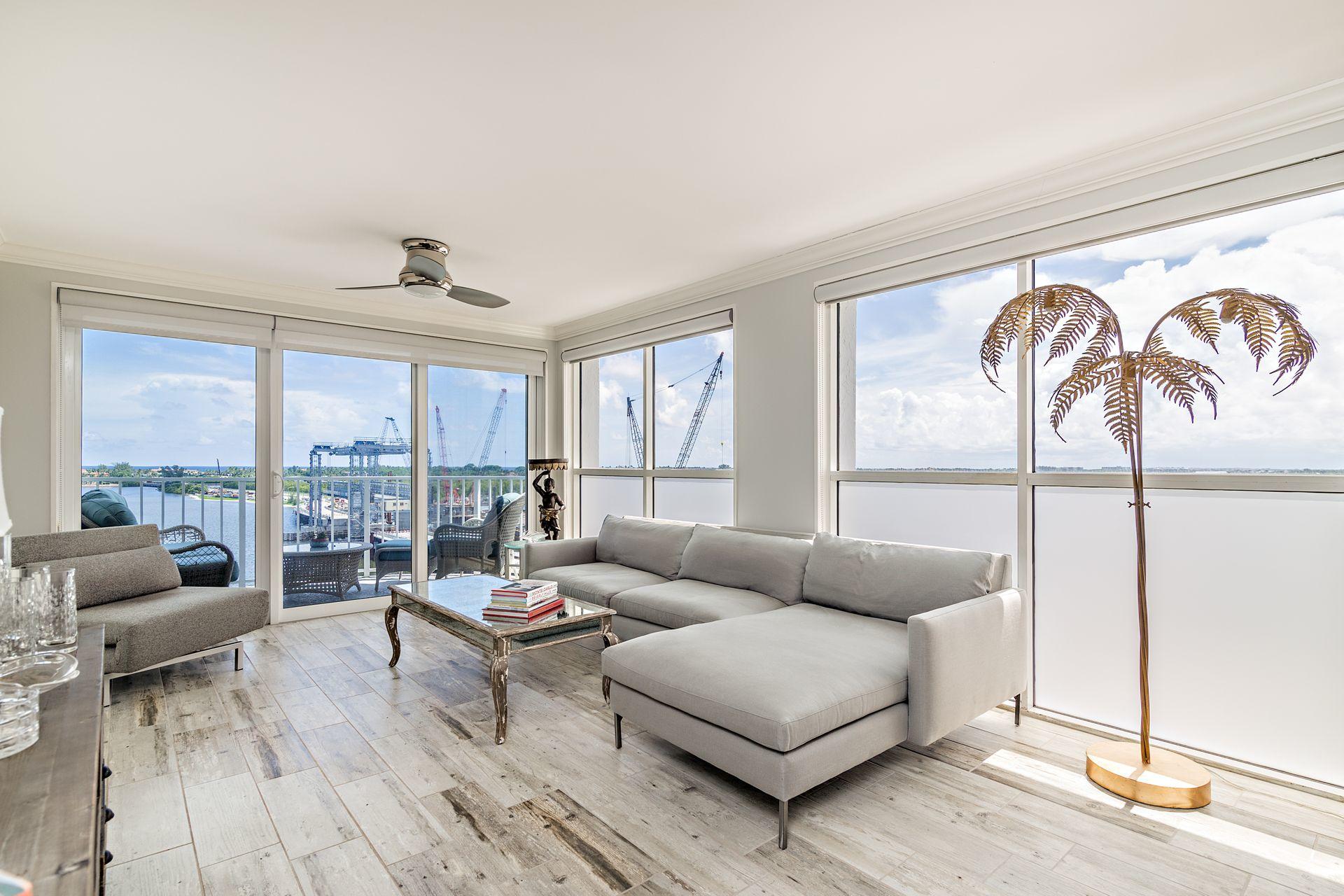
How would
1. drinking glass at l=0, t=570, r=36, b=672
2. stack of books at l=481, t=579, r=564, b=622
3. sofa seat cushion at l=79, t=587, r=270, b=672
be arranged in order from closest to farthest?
drinking glass at l=0, t=570, r=36, b=672
stack of books at l=481, t=579, r=564, b=622
sofa seat cushion at l=79, t=587, r=270, b=672

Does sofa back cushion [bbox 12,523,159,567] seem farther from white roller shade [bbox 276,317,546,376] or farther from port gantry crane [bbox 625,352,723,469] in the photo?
port gantry crane [bbox 625,352,723,469]

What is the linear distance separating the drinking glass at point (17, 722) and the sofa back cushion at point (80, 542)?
2784 mm

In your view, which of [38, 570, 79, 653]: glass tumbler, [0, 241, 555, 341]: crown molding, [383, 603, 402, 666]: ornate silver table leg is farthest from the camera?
[0, 241, 555, 341]: crown molding

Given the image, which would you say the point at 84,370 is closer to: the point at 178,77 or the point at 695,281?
the point at 178,77

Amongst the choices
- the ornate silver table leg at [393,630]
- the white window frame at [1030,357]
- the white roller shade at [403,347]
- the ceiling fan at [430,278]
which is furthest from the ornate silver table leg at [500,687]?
the white roller shade at [403,347]

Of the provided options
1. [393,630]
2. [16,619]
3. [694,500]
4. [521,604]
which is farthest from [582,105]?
[694,500]

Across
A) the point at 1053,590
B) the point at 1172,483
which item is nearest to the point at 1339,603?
the point at 1172,483

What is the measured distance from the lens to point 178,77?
2.17 meters

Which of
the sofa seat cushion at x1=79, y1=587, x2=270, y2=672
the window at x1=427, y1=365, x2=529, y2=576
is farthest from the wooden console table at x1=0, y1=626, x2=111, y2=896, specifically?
the window at x1=427, y1=365, x2=529, y2=576

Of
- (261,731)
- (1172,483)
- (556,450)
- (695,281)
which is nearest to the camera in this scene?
(1172,483)

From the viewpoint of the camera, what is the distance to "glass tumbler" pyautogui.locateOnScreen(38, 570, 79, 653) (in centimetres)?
164

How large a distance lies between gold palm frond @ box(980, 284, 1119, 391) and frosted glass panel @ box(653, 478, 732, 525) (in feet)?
7.21

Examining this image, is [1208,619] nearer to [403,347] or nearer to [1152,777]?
[1152,777]

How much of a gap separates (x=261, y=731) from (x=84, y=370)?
9.52ft
